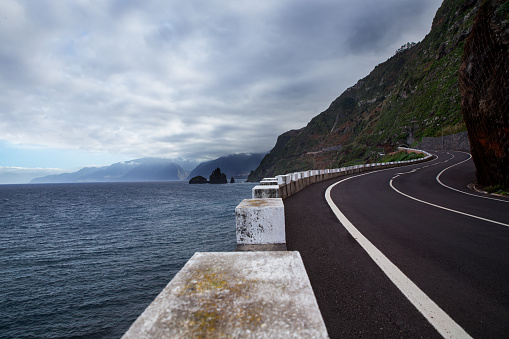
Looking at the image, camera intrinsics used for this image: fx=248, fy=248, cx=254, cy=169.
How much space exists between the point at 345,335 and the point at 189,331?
1657mm

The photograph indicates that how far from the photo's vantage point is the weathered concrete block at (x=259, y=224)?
3.50 m

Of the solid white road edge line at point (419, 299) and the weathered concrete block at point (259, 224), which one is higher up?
the weathered concrete block at point (259, 224)

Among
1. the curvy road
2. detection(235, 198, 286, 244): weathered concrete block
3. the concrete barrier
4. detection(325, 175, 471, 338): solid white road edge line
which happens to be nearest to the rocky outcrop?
the curvy road

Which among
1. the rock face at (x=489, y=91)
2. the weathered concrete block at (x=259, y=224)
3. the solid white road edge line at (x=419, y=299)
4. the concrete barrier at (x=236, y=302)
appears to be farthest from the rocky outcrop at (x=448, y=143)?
the concrete barrier at (x=236, y=302)

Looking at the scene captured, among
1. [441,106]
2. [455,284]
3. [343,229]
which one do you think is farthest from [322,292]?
[441,106]

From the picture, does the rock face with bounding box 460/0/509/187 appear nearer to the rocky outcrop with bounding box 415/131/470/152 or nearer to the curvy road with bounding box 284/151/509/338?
the curvy road with bounding box 284/151/509/338

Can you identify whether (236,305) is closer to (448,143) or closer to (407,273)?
(407,273)

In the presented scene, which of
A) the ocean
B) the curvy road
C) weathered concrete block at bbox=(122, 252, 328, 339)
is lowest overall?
the ocean

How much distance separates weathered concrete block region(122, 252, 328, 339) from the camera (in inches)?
47.4

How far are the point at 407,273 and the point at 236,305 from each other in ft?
9.68

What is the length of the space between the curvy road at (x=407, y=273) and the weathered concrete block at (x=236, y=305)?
105cm

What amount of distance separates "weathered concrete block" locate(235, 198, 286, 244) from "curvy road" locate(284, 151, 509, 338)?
739mm

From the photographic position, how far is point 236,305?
146cm

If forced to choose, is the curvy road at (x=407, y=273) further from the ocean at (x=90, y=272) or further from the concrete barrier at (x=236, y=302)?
the ocean at (x=90, y=272)
